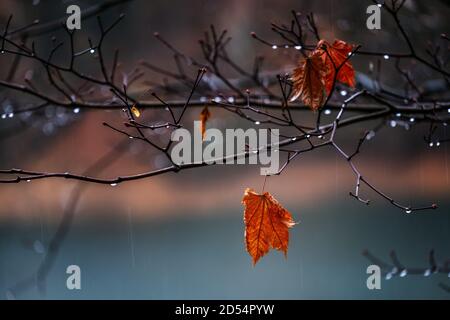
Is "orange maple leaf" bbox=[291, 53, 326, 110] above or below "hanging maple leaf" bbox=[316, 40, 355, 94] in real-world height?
below

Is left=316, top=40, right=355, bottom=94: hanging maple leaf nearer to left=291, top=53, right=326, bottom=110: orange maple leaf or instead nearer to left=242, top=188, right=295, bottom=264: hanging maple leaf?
left=291, top=53, right=326, bottom=110: orange maple leaf

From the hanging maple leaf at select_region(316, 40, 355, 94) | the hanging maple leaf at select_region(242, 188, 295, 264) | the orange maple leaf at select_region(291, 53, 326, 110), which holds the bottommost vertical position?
the hanging maple leaf at select_region(242, 188, 295, 264)

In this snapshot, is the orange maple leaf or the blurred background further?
the blurred background

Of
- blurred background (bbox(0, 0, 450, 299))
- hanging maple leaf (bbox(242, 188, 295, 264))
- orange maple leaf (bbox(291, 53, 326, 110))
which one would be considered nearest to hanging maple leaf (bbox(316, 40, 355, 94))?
orange maple leaf (bbox(291, 53, 326, 110))

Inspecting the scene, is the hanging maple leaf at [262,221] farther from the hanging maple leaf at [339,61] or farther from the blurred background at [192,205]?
the blurred background at [192,205]

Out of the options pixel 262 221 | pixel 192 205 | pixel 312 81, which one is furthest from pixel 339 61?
pixel 192 205
